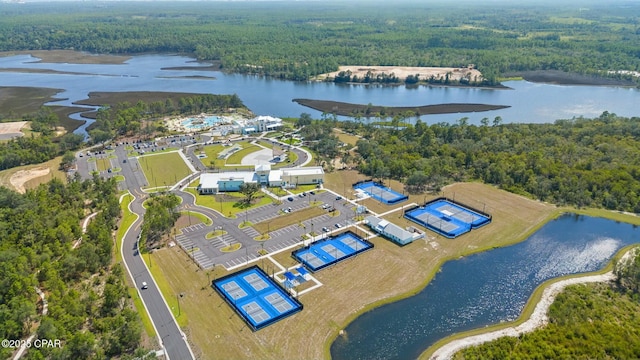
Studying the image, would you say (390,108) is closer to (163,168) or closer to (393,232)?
(163,168)

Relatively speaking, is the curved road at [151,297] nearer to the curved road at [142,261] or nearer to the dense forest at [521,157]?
the curved road at [142,261]

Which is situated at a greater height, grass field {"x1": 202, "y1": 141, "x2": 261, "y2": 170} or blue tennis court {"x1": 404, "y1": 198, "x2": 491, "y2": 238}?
grass field {"x1": 202, "y1": 141, "x2": 261, "y2": 170}

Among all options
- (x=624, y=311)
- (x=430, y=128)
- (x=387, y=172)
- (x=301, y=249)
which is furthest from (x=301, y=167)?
(x=624, y=311)

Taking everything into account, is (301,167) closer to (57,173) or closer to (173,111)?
(57,173)

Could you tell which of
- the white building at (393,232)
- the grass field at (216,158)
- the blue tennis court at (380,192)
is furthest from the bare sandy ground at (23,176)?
the white building at (393,232)

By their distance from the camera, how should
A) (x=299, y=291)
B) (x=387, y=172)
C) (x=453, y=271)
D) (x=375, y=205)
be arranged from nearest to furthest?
(x=299, y=291), (x=453, y=271), (x=375, y=205), (x=387, y=172)

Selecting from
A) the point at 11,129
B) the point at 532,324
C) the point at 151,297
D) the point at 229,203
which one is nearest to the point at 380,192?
the point at 229,203

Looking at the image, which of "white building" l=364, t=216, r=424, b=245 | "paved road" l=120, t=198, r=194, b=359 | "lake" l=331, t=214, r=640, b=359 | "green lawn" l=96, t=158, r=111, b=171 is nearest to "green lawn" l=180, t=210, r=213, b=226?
"paved road" l=120, t=198, r=194, b=359

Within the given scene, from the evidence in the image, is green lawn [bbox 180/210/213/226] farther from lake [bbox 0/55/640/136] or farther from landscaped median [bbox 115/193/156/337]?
lake [bbox 0/55/640/136]
